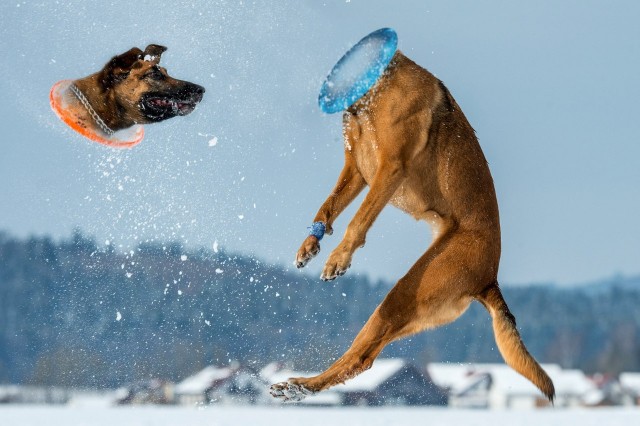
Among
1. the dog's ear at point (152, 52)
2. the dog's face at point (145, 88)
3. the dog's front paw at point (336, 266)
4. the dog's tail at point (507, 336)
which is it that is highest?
the dog's ear at point (152, 52)

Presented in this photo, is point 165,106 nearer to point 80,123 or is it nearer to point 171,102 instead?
point 171,102

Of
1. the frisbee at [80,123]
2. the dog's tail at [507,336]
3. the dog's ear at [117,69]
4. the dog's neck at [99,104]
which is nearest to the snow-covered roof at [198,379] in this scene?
the frisbee at [80,123]

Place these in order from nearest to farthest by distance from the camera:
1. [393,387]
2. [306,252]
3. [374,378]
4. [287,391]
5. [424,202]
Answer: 1. [287,391]
2. [306,252]
3. [424,202]
4. [374,378]
5. [393,387]

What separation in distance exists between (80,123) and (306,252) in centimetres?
228

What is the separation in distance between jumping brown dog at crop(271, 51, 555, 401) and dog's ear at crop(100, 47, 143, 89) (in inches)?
76.0

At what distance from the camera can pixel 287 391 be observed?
429 cm

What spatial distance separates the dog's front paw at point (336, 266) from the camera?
14.3 feet

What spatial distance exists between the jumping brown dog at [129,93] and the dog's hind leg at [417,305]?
2.12m

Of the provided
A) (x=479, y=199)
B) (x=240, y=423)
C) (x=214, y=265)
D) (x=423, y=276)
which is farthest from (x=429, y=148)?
(x=240, y=423)

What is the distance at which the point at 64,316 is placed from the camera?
7.32 metres

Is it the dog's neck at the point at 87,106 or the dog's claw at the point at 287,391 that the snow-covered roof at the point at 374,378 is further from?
the dog's claw at the point at 287,391

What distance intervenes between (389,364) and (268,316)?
40.3ft

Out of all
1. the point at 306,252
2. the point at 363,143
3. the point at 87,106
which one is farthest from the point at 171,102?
the point at 306,252

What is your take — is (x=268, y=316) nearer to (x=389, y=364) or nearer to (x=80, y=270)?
(x=80, y=270)
